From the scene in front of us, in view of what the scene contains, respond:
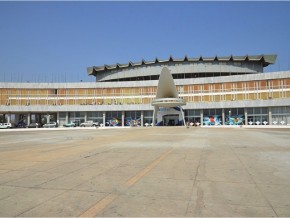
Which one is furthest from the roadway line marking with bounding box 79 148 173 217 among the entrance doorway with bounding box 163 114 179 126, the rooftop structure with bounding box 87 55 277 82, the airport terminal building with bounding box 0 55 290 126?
the rooftop structure with bounding box 87 55 277 82

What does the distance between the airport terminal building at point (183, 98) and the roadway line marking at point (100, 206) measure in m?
53.4

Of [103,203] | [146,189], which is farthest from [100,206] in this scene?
[146,189]

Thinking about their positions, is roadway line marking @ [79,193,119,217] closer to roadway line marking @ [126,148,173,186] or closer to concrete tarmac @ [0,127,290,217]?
concrete tarmac @ [0,127,290,217]

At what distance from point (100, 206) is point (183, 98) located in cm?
6079

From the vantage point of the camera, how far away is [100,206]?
429 cm

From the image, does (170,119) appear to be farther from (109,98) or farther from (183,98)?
(109,98)

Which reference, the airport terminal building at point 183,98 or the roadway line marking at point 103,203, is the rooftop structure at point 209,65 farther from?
the roadway line marking at point 103,203

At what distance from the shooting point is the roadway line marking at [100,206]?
395 centimetres

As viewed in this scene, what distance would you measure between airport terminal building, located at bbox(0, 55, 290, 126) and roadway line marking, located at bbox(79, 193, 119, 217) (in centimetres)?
5341

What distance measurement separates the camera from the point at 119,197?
188 inches

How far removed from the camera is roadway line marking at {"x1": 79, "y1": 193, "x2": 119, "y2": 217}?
3947 millimetres

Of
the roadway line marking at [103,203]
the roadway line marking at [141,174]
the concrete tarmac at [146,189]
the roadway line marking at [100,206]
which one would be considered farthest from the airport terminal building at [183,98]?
the roadway line marking at [100,206]

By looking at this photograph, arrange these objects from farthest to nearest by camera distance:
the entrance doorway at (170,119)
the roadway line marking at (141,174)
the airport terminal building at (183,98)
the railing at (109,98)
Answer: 1. the entrance doorway at (170,119)
2. the railing at (109,98)
3. the airport terminal building at (183,98)
4. the roadway line marking at (141,174)

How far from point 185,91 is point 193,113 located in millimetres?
6016
